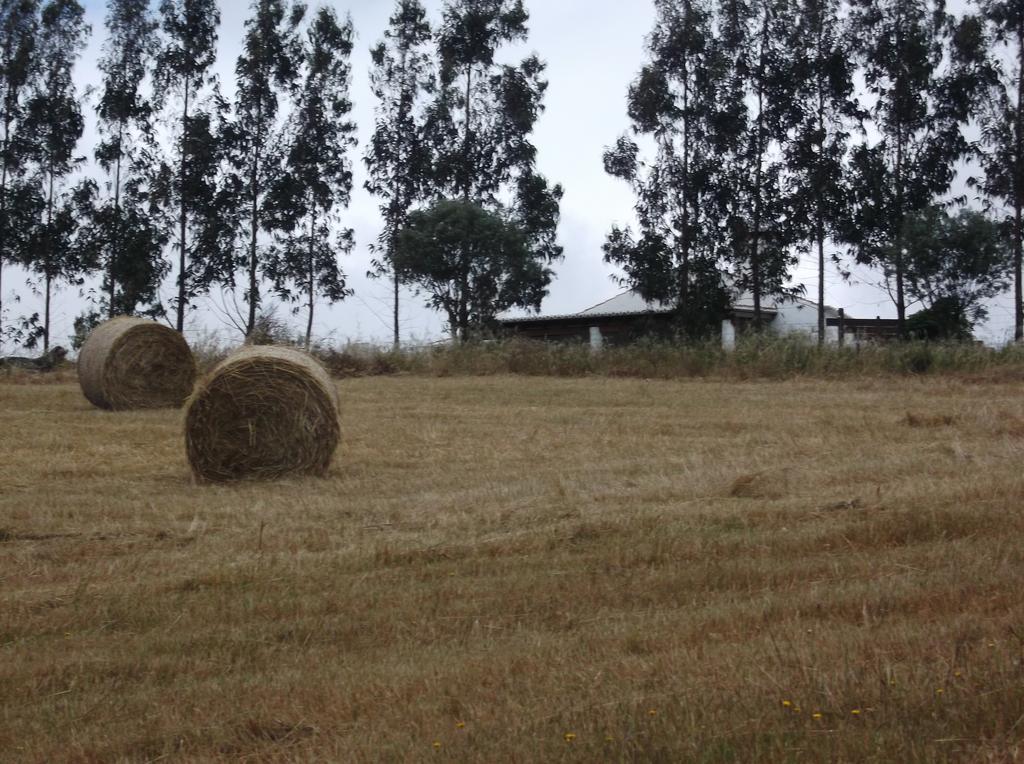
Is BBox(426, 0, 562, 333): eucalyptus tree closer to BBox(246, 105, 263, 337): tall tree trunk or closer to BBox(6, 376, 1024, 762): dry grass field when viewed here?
BBox(246, 105, 263, 337): tall tree trunk

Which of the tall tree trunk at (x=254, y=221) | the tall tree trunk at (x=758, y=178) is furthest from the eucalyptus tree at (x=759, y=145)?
the tall tree trunk at (x=254, y=221)

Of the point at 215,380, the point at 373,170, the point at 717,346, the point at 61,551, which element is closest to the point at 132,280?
the point at 373,170

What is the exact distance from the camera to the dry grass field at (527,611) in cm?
394

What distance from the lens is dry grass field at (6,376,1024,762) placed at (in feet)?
12.9

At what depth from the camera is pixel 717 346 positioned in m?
28.4

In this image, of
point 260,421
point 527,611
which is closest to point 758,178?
point 260,421

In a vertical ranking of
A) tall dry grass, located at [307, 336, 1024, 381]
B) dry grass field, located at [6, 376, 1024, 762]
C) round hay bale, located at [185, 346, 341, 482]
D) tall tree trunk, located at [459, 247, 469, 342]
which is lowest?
dry grass field, located at [6, 376, 1024, 762]

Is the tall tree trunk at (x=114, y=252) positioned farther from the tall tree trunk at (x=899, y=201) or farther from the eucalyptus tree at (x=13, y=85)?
the tall tree trunk at (x=899, y=201)

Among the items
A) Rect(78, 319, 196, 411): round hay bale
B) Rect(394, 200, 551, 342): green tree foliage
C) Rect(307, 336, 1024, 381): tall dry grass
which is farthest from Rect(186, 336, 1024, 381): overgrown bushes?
Rect(394, 200, 551, 342): green tree foliage

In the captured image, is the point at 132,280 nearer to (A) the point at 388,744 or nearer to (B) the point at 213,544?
(B) the point at 213,544

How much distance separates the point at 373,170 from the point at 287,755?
4660cm

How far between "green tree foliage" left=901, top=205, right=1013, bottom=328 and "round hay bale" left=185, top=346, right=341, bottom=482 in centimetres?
3171

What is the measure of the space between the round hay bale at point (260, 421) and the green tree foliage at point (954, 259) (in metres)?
31.7

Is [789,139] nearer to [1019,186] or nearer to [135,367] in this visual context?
[1019,186]
